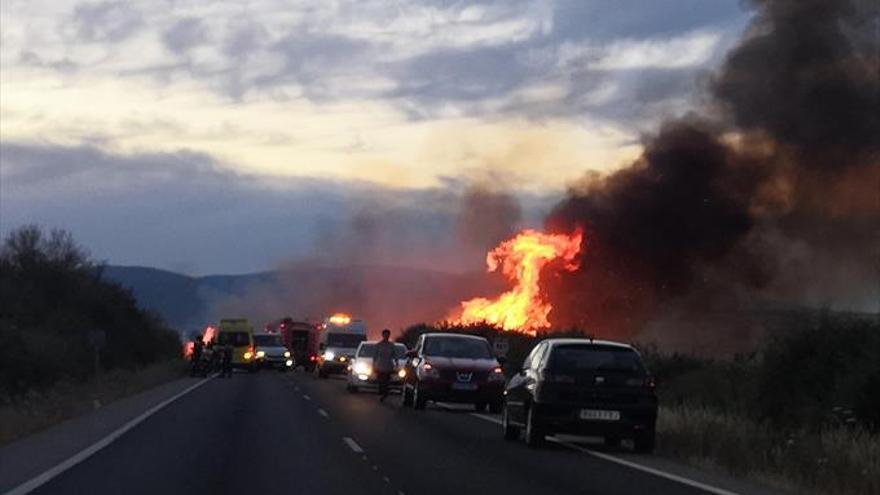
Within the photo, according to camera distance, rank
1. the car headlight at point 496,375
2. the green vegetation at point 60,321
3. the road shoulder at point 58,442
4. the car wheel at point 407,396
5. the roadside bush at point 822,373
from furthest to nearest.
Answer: the green vegetation at point 60,321, the car wheel at point 407,396, the car headlight at point 496,375, the roadside bush at point 822,373, the road shoulder at point 58,442

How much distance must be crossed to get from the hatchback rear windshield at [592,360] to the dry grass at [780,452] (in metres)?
1.41

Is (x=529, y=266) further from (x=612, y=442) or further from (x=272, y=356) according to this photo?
(x=612, y=442)

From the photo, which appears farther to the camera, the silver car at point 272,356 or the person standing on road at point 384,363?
the silver car at point 272,356

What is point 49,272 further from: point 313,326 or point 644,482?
point 644,482

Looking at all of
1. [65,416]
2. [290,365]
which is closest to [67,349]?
[290,365]

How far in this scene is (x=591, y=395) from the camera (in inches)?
836

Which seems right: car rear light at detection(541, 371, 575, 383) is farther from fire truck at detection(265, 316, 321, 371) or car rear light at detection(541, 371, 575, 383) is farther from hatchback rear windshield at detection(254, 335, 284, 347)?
fire truck at detection(265, 316, 321, 371)

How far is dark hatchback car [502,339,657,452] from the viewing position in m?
21.1

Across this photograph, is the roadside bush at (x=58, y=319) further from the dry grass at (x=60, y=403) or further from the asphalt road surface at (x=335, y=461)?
the asphalt road surface at (x=335, y=461)

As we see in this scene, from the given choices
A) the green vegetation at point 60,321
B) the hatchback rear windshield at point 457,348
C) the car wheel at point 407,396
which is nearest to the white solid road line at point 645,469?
the hatchback rear windshield at point 457,348

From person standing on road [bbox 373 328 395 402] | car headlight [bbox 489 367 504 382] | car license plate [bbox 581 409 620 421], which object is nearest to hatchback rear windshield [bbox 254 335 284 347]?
person standing on road [bbox 373 328 395 402]

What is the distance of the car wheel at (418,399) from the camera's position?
31564 millimetres

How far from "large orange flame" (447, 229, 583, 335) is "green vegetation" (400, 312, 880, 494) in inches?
972

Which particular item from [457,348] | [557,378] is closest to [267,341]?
[457,348]
